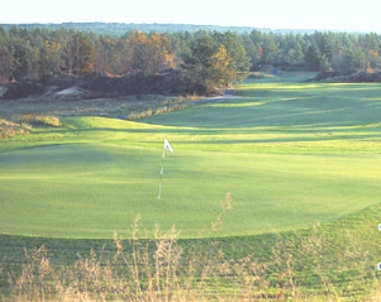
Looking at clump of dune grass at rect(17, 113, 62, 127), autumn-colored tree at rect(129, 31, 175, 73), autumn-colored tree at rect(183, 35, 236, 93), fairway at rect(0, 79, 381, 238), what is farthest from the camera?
autumn-colored tree at rect(129, 31, 175, 73)

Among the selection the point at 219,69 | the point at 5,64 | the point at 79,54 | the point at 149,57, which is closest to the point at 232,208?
the point at 219,69

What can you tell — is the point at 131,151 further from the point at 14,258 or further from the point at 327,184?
the point at 14,258

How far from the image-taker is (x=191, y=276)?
712 cm

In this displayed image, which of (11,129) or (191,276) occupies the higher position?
(191,276)

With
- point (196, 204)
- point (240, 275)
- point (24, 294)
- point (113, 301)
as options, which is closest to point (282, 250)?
point (240, 275)

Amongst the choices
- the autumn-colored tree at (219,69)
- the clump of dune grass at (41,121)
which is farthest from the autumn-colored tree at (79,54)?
the clump of dune grass at (41,121)

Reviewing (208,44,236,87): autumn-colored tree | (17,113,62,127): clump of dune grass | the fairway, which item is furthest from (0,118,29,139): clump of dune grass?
(208,44,236,87): autumn-colored tree

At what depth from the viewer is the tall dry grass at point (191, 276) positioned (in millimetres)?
6422

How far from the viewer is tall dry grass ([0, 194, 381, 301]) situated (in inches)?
253

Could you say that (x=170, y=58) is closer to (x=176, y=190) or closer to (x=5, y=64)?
(x=5, y=64)

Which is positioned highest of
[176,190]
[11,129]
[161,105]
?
[176,190]

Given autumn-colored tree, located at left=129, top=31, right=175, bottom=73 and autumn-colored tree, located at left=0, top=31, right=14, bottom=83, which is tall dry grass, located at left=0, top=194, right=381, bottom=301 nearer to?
autumn-colored tree, located at left=129, top=31, right=175, bottom=73

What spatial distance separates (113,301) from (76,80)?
2406 inches

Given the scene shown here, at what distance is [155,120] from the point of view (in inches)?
1505
